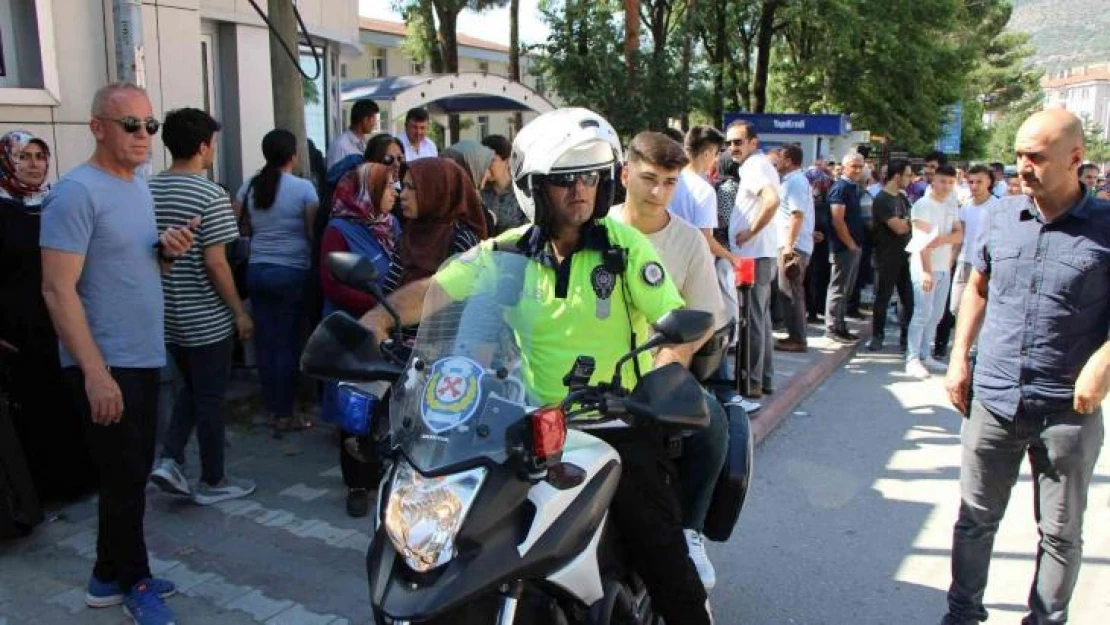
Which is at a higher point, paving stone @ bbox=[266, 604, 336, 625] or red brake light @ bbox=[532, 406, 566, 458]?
red brake light @ bbox=[532, 406, 566, 458]

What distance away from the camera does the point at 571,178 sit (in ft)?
7.87

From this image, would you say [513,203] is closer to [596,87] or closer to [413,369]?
[413,369]

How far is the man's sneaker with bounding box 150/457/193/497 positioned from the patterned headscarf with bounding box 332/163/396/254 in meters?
1.52

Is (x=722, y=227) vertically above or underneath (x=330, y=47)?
underneath

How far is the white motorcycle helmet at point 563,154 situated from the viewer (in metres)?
2.36

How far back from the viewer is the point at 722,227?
276 inches

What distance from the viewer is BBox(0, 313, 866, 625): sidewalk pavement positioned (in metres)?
3.50

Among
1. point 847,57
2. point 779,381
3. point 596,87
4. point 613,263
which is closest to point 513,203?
point 779,381

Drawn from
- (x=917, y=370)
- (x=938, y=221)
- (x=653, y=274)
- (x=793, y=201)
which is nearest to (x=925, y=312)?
(x=917, y=370)

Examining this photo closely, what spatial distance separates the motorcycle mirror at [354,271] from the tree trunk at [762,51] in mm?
28289

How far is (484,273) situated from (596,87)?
775 inches

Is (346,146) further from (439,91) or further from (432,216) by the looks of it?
(439,91)

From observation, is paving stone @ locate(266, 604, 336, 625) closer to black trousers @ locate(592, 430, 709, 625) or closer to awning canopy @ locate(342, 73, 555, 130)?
black trousers @ locate(592, 430, 709, 625)

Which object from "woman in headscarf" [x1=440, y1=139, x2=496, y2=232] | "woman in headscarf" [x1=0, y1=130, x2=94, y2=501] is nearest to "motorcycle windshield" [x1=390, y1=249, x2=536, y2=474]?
"woman in headscarf" [x1=0, y1=130, x2=94, y2=501]
